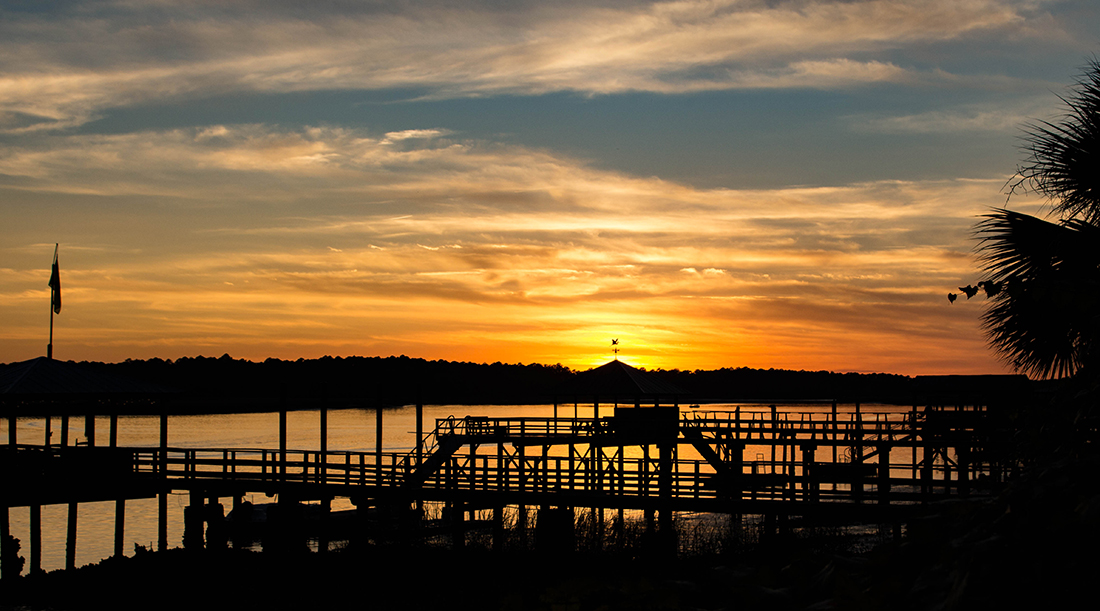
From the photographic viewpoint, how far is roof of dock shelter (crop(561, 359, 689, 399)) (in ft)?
126

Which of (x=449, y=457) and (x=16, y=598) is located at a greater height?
(x=449, y=457)

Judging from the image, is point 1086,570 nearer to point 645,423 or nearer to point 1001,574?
point 1001,574

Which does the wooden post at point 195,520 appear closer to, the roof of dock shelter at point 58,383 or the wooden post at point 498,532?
the roof of dock shelter at point 58,383

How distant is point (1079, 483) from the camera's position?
3189mm

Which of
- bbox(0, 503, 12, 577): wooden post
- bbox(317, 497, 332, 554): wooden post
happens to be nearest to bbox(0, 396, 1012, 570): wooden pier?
bbox(0, 503, 12, 577): wooden post

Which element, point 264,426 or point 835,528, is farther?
point 264,426

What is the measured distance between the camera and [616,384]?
3903 cm

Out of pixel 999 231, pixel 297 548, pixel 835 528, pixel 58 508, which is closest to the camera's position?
pixel 999 231

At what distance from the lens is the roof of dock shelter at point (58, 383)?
3309 centimetres

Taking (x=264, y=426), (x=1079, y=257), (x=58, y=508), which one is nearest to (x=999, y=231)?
(x=1079, y=257)

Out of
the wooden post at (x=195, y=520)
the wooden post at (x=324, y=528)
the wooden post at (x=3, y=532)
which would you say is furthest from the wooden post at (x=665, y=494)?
the wooden post at (x=3, y=532)

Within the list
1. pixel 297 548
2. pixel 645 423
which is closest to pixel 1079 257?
pixel 645 423

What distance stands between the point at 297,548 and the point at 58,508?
3849cm

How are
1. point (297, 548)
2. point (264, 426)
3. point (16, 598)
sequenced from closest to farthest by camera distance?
point (16, 598)
point (297, 548)
point (264, 426)
